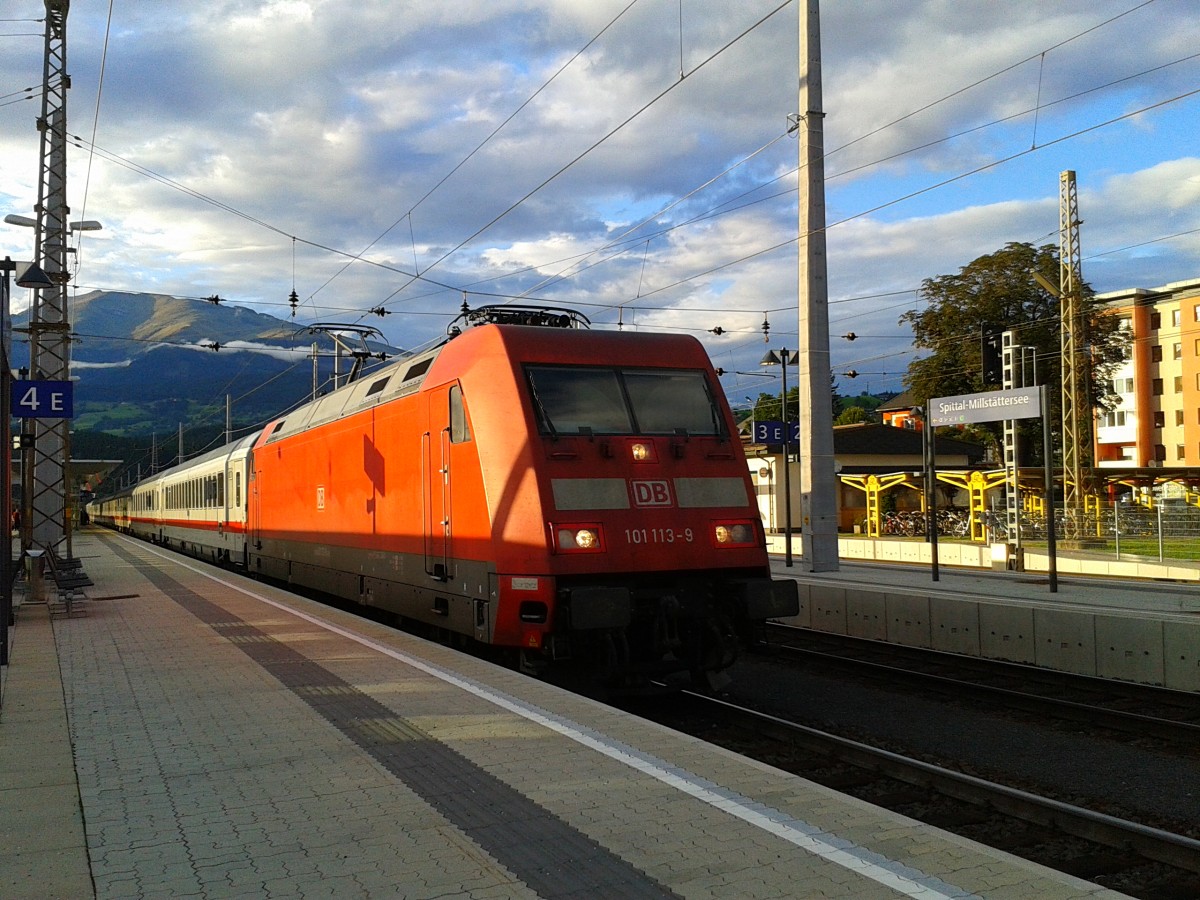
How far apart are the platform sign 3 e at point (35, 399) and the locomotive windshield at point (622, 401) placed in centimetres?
952

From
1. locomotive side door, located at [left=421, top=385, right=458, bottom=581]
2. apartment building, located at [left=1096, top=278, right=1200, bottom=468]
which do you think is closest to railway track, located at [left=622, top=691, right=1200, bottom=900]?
locomotive side door, located at [left=421, top=385, right=458, bottom=581]

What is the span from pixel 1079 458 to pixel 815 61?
691 inches

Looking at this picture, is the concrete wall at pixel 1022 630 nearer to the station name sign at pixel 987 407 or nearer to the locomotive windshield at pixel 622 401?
the station name sign at pixel 987 407

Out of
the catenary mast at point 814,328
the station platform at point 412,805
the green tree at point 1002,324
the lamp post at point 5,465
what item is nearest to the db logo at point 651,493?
the station platform at point 412,805

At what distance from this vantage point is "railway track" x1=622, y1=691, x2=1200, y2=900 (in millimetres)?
5445

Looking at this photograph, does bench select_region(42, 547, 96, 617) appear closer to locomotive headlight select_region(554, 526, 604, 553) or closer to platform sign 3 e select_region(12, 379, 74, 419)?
platform sign 3 e select_region(12, 379, 74, 419)

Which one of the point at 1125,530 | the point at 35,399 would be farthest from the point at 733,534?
the point at 1125,530

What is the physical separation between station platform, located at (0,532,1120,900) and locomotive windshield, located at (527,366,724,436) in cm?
233

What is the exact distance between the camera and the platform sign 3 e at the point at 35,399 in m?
15.2

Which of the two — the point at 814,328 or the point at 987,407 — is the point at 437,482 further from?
the point at 987,407

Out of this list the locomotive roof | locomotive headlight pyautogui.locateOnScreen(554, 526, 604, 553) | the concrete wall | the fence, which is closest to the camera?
locomotive headlight pyautogui.locateOnScreen(554, 526, 604, 553)

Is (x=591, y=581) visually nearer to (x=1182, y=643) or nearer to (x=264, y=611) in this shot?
(x=1182, y=643)

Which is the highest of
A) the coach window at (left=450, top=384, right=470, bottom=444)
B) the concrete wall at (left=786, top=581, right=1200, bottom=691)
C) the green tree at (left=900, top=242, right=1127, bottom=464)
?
the green tree at (left=900, top=242, right=1127, bottom=464)

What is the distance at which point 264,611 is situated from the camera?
14.9 m
